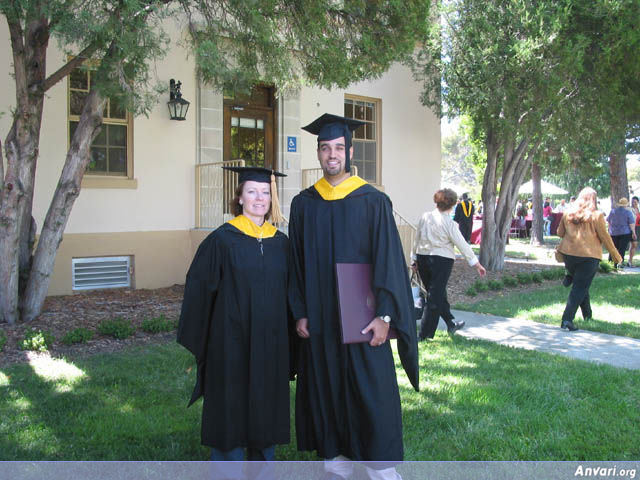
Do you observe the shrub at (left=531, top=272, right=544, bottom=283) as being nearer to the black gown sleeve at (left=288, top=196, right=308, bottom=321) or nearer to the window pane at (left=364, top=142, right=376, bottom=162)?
the window pane at (left=364, top=142, right=376, bottom=162)

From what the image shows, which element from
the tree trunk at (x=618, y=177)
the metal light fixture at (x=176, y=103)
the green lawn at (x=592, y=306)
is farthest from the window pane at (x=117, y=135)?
the tree trunk at (x=618, y=177)

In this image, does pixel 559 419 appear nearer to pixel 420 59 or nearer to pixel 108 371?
pixel 108 371

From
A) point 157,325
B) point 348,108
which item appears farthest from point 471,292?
point 157,325

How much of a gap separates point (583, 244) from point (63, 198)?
247 inches

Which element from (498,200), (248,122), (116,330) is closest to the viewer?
(116,330)

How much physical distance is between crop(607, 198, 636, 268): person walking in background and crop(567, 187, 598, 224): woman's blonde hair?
8323 millimetres

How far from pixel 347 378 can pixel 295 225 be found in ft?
2.98

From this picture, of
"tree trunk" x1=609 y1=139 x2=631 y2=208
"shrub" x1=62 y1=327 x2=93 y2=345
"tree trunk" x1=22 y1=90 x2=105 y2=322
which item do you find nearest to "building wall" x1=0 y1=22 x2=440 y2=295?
"tree trunk" x1=22 y1=90 x2=105 y2=322

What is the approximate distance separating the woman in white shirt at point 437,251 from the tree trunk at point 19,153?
4.62 m

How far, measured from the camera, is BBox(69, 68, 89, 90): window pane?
9.68 metres

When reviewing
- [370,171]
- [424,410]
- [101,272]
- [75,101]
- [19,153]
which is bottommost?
[424,410]

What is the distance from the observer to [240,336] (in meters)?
3.45

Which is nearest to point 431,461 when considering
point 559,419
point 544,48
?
point 559,419

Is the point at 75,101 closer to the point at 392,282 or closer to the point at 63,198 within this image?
the point at 63,198
